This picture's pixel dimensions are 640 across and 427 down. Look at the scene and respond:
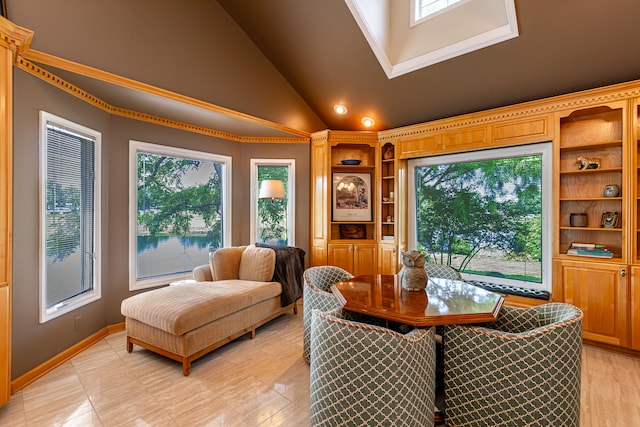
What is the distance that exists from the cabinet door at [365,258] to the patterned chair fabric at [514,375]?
2.78m

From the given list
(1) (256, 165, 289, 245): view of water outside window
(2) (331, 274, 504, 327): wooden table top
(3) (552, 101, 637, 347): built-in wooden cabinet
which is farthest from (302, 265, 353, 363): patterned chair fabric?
(3) (552, 101, 637, 347): built-in wooden cabinet

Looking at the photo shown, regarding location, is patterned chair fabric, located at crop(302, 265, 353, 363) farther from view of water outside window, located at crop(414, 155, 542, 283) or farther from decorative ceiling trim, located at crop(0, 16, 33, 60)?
decorative ceiling trim, located at crop(0, 16, 33, 60)

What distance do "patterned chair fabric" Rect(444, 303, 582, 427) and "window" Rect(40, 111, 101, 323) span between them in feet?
10.6

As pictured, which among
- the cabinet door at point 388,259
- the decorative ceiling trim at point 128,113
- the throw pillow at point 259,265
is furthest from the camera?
Answer: the cabinet door at point 388,259

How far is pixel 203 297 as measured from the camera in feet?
9.25

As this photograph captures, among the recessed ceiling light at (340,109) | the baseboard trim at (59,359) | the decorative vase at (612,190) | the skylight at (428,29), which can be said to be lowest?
the baseboard trim at (59,359)

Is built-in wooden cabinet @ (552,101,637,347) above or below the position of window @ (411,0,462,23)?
below

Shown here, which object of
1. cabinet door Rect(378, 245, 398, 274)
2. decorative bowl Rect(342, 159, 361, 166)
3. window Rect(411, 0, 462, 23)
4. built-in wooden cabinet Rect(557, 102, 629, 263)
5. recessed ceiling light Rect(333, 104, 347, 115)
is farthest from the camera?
decorative bowl Rect(342, 159, 361, 166)

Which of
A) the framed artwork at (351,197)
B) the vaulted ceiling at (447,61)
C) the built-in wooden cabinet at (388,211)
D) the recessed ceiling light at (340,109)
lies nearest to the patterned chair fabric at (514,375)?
the vaulted ceiling at (447,61)

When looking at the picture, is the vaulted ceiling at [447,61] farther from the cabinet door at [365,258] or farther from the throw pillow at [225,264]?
the throw pillow at [225,264]

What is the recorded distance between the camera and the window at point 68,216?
263 centimetres

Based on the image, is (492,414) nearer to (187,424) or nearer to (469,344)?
(469,344)

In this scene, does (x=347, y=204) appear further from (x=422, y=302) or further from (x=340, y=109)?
(x=422, y=302)

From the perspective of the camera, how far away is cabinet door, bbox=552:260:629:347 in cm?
289
